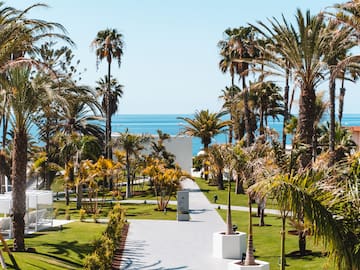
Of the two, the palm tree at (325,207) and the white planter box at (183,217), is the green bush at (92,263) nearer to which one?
the palm tree at (325,207)

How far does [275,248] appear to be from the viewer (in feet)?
63.3

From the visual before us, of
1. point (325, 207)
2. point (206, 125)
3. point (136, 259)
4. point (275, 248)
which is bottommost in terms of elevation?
point (136, 259)

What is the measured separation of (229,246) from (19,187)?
7405mm

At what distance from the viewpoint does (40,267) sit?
14656 millimetres

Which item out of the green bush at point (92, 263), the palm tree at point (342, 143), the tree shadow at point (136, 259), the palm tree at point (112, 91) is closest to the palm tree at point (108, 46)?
the palm tree at point (112, 91)

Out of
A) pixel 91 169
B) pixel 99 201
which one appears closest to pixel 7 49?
pixel 91 169

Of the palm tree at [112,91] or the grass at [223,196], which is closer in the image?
the grass at [223,196]

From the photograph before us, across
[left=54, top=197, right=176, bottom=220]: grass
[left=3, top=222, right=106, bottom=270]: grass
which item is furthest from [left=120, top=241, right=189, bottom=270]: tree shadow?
[left=54, top=197, right=176, bottom=220]: grass

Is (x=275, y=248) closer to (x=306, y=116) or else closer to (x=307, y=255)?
(x=307, y=255)

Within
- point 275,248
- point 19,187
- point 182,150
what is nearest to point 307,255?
point 275,248

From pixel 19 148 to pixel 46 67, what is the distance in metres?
4.17

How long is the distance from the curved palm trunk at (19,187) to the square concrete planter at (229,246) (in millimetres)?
6644

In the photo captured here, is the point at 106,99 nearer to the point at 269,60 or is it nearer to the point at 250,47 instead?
the point at 250,47

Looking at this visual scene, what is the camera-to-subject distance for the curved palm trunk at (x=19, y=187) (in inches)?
653
